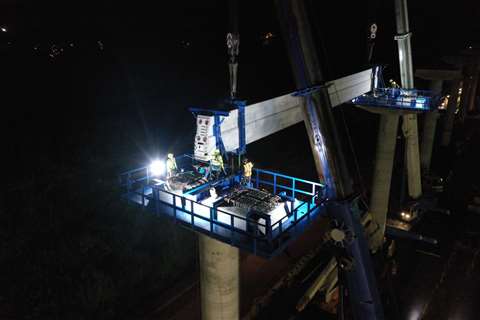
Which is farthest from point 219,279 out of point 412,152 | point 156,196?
point 412,152

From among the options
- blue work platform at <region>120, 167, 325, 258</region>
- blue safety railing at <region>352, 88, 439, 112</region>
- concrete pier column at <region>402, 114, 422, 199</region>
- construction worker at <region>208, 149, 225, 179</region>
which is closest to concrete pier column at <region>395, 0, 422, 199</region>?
concrete pier column at <region>402, 114, 422, 199</region>

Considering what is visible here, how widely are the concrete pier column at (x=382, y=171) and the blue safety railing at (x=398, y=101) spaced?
43.1 inches

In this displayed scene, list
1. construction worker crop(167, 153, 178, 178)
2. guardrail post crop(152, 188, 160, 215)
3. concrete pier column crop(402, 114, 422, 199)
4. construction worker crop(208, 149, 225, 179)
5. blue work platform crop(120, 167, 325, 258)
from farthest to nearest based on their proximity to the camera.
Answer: concrete pier column crop(402, 114, 422, 199)
construction worker crop(167, 153, 178, 178)
construction worker crop(208, 149, 225, 179)
guardrail post crop(152, 188, 160, 215)
blue work platform crop(120, 167, 325, 258)

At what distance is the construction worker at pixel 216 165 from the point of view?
1295 centimetres

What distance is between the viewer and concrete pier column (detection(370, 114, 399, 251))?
2252cm

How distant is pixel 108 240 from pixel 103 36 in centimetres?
2598

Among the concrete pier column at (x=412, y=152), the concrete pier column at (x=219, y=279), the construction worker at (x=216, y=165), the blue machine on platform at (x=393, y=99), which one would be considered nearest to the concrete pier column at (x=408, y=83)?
A: the concrete pier column at (x=412, y=152)

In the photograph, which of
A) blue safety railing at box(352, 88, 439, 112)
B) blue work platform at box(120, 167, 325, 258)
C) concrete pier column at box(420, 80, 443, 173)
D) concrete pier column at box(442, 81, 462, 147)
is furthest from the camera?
concrete pier column at box(442, 81, 462, 147)

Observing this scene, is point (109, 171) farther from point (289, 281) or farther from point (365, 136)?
point (365, 136)

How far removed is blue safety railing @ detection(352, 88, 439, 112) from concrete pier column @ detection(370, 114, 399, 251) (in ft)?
3.59

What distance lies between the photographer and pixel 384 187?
23141mm

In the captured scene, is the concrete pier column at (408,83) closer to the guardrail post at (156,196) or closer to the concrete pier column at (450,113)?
the guardrail post at (156,196)

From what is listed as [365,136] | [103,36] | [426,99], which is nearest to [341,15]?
[365,136]

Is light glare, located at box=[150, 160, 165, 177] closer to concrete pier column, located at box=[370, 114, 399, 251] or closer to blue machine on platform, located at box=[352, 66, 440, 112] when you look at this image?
blue machine on platform, located at box=[352, 66, 440, 112]
